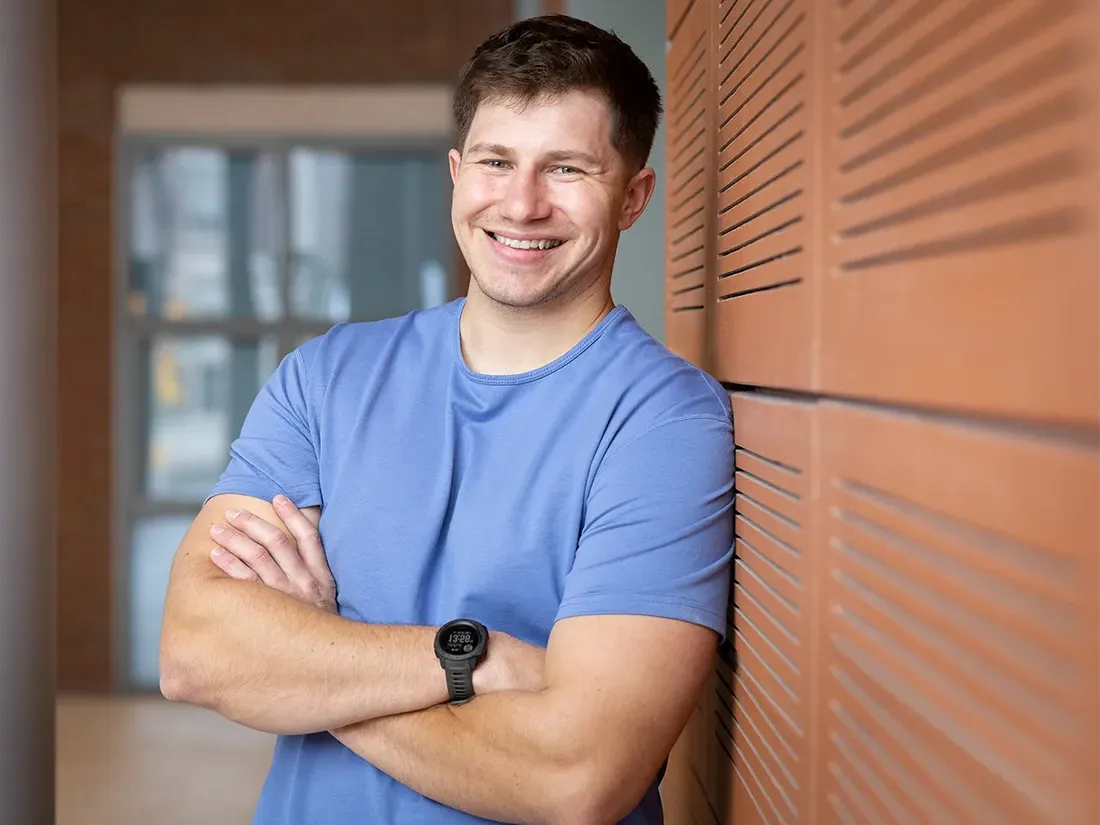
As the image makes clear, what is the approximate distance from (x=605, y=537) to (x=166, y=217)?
556 centimetres

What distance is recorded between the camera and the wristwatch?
1.29 m

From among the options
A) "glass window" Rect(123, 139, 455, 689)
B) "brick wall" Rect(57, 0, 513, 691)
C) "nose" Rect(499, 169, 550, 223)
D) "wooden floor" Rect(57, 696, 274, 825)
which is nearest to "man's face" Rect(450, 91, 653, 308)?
"nose" Rect(499, 169, 550, 223)

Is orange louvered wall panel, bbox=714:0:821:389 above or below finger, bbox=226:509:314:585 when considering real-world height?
above

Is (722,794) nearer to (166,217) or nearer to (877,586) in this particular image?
(877,586)

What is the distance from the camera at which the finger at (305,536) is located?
147 centimetres

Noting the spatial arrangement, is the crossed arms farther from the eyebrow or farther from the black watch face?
the eyebrow

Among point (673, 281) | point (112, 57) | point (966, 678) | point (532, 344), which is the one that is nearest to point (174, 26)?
point (112, 57)

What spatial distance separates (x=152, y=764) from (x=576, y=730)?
4.46 meters

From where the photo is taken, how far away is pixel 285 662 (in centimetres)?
133

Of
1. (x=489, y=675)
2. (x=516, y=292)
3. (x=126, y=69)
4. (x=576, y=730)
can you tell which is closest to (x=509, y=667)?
(x=489, y=675)

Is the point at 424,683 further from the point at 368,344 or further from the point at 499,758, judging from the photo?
the point at 368,344

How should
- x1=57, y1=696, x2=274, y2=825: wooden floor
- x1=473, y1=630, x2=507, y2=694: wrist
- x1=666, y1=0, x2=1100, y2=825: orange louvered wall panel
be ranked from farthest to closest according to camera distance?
x1=57, y1=696, x2=274, y2=825: wooden floor
x1=473, y1=630, x2=507, y2=694: wrist
x1=666, y1=0, x2=1100, y2=825: orange louvered wall panel

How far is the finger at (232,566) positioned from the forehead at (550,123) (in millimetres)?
647

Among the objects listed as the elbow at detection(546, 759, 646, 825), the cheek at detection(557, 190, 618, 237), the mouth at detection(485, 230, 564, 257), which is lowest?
the elbow at detection(546, 759, 646, 825)
